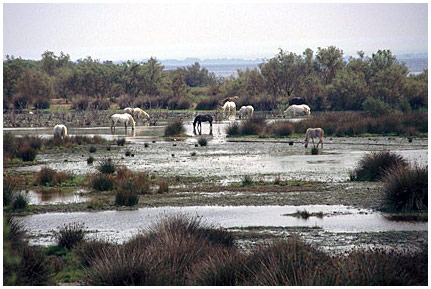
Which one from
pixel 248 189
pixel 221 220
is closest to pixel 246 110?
pixel 248 189

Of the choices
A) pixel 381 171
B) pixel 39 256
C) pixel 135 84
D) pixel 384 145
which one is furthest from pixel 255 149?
pixel 135 84

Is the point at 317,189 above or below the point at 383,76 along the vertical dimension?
below

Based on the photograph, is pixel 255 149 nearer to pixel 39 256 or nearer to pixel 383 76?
pixel 39 256

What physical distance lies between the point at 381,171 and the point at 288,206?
183 inches

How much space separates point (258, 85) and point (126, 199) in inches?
2182

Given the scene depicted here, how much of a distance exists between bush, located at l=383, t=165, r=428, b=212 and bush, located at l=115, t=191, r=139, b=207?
19.4ft

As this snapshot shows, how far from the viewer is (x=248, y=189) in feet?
59.8

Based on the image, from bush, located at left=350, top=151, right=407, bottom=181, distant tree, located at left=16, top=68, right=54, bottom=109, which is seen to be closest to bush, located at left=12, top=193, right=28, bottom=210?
bush, located at left=350, top=151, right=407, bottom=181

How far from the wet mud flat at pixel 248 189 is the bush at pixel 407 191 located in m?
0.53

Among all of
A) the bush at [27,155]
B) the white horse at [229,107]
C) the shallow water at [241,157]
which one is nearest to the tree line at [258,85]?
the white horse at [229,107]

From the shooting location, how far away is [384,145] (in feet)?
99.5

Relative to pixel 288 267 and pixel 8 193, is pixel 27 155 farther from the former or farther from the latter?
pixel 288 267

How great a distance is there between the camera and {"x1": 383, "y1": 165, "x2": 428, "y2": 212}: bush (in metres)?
14.3

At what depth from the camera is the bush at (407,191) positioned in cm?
1432
